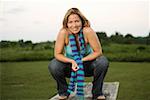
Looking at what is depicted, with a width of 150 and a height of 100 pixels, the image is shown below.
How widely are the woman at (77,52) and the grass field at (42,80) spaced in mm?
1564

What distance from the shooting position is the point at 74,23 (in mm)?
2619

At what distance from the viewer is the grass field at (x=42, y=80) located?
4.35 metres

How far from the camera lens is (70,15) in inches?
104

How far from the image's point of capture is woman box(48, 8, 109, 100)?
2.62 m

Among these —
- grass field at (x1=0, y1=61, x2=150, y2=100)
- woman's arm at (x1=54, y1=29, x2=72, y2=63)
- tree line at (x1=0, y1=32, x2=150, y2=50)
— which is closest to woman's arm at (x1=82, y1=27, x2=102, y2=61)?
woman's arm at (x1=54, y1=29, x2=72, y2=63)

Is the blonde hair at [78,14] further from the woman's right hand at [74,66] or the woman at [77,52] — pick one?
the woman's right hand at [74,66]

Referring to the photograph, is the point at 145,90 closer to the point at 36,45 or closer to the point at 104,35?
the point at 104,35

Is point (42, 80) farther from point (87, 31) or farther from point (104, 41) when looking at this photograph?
point (87, 31)

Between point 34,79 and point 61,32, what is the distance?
9.69ft

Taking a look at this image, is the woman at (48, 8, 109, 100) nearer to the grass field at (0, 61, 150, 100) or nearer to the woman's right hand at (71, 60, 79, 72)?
the woman's right hand at (71, 60, 79, 72)

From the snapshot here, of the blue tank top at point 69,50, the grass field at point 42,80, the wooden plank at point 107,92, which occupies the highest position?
the blue tank top at point 69,50

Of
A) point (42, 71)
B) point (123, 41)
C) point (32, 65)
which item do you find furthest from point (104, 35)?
point (32, 65)

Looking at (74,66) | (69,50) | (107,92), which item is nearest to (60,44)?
(69,50)

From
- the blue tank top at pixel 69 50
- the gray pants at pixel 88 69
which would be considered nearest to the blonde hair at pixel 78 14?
the blue tank top at pixel 69 50
